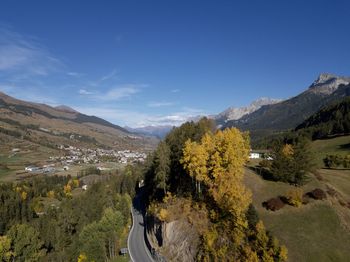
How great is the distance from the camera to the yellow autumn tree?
60250 mm

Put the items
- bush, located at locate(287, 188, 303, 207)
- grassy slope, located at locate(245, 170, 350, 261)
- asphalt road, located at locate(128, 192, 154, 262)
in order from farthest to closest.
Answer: asphalt road, located at locate(128, 192, 154, 262) → bush, located at locate(287, 188, 303, 207) → grassy slope, located at locate(245, 170, 350, 261)

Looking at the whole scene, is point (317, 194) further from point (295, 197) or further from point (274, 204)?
point (274, 204)

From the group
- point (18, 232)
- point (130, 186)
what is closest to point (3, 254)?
point (18, 232)

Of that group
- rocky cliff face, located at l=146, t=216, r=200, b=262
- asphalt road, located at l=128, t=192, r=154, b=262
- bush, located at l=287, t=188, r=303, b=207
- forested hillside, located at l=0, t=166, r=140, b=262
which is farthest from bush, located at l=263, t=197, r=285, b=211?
forested hillside, located at l=0, t=166, r=140, b=262

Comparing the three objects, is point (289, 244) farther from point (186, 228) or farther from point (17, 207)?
point (17, 207)

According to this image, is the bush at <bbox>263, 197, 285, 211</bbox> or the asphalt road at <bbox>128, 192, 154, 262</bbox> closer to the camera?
the bush at <bbox>263, 197, 285, 211</bbox>

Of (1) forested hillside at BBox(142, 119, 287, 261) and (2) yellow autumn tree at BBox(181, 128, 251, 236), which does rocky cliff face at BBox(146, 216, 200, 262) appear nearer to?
(1) forested hillside at BBox(142, 119, 287, 261)

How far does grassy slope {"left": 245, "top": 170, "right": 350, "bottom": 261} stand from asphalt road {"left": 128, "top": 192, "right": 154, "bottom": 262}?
2685cm

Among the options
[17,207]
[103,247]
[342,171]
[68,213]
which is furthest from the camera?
[17,207]

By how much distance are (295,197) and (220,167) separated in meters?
16.6

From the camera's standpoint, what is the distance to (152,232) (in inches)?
3007

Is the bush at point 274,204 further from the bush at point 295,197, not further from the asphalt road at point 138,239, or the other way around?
the asphalt road at point 138,239

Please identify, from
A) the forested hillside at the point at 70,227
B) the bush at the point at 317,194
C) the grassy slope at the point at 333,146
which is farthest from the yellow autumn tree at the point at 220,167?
the grassy slope at the point at 333,146

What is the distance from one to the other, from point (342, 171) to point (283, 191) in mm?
37044
